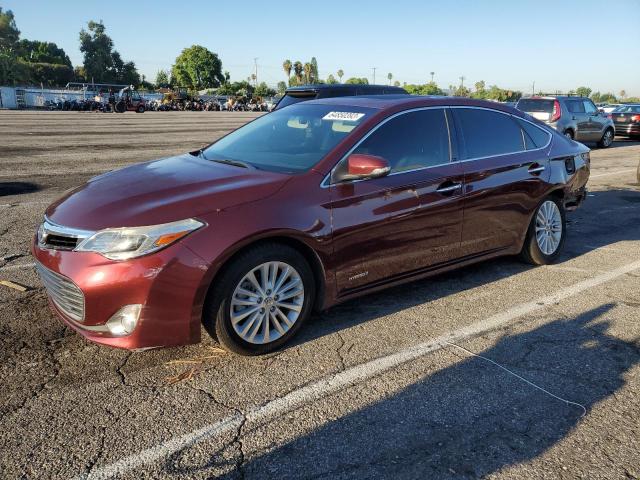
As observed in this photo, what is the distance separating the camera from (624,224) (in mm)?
7660

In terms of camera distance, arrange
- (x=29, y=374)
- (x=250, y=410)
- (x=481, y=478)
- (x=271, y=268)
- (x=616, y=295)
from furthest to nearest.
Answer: (x=616, y=295) → (x=271, y=268) → (x=29, y=374) → (x=250, y=410) → (x=481, y=478)

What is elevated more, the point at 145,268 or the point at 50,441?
the point at 145,268

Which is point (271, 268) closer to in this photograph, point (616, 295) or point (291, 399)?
point (291, 399)

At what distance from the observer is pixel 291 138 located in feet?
14.4

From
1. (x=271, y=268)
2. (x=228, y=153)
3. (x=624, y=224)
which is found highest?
(x=228, y=153)

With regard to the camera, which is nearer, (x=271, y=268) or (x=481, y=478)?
(x=481, y=478)

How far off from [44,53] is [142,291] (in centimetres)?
13940

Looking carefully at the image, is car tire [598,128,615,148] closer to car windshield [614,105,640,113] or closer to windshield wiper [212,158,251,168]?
car windshield [614,105,640,113]

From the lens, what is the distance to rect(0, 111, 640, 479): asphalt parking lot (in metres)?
2.57

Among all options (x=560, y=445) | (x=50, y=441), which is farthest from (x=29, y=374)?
(x=560, y=445)

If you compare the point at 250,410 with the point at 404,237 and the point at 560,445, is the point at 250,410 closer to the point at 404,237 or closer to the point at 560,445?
the point at 560,445

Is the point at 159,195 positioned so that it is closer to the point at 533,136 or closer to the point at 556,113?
the point at 533,136

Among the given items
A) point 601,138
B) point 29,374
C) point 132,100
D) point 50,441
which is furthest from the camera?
point 132,100

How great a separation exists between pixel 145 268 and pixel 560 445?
7.78 ft
